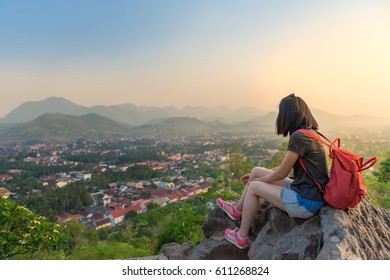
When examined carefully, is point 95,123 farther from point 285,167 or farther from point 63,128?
point 285,167

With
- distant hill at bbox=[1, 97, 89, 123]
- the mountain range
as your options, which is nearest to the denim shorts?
the mountain range

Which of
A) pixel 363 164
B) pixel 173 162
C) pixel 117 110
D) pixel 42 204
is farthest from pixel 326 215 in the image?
pixel 117 110

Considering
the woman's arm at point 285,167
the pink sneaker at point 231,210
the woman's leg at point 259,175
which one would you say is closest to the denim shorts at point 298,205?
the woman's arm at point 285,167

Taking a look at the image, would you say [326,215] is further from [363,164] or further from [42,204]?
[42,204]

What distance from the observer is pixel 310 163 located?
1868 millimetres

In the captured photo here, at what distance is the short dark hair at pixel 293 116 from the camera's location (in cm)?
188

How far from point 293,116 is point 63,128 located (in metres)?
45.0

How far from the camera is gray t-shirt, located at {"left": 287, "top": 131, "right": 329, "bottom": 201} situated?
5.95 ft

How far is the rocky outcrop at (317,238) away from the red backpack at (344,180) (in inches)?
3.5

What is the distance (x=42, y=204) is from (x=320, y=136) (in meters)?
16.6

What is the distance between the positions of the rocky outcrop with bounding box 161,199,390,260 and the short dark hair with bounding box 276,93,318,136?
53cm

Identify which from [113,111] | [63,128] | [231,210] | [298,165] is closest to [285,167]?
[298,165]
